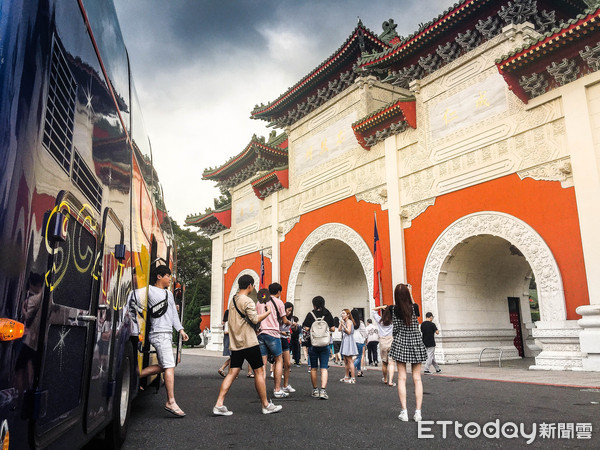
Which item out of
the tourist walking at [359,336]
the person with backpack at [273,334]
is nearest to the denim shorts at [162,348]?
the person with backpack at [273,334]

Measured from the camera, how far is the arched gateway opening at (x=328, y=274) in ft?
56.1

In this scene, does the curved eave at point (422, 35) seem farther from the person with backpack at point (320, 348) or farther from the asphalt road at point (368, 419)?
the person with backpack at point (320, 348)

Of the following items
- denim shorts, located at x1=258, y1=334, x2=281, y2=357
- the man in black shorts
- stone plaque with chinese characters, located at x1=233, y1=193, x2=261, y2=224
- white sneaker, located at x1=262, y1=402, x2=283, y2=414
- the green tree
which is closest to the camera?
the man in black shorts

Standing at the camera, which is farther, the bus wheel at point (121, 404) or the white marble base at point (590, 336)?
the white marble base at point (590, 336)

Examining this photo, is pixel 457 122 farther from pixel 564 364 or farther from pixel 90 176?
pixel 90 176

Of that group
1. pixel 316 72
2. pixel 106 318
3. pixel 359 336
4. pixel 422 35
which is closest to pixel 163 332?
pixel 106 318

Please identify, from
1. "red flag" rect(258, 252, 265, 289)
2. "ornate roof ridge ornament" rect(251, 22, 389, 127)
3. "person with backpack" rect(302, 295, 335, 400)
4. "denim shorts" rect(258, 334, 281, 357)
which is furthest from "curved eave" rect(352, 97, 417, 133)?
"denim shorts" rect(258, 334, 281, 357)

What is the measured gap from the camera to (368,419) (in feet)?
16.5

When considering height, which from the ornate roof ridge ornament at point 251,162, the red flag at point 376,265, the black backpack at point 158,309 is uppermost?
the ornate roof ridge ornament at point 251,162

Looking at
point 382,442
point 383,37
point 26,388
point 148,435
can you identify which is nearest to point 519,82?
point 383,37

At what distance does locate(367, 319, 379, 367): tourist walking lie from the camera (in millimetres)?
12742

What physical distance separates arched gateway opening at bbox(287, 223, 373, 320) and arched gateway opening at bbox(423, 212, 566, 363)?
4.19m

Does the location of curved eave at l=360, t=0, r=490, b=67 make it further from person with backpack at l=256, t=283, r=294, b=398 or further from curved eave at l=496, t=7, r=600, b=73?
person with backpack at l=256, t=283, r=294, b=398

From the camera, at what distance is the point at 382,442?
4000 mm
